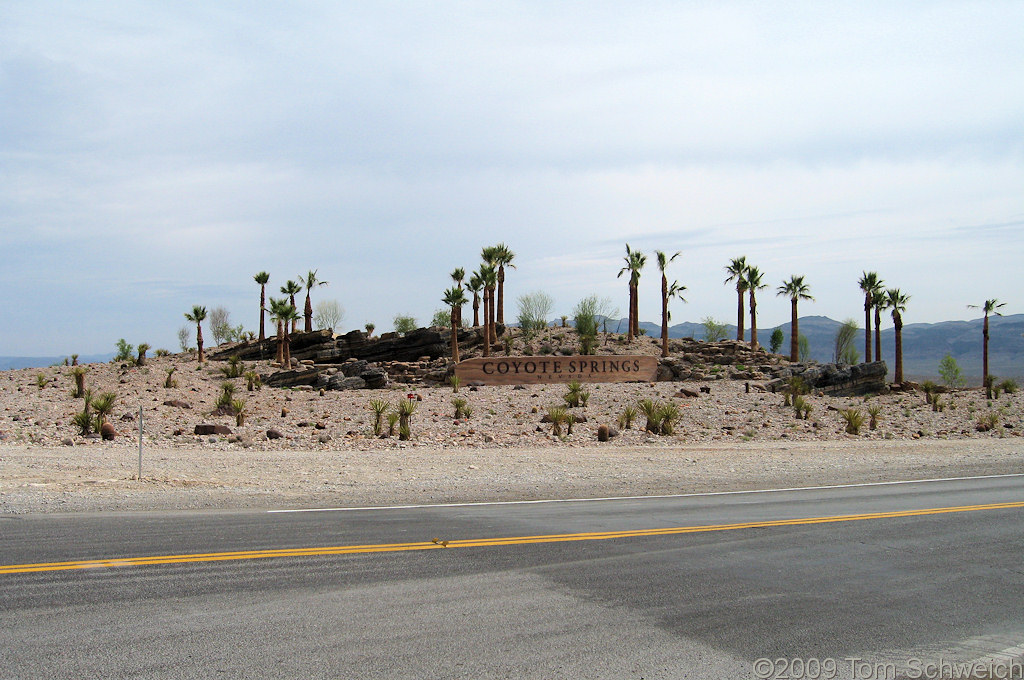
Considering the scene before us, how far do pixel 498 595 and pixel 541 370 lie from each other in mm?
39700

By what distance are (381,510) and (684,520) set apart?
4.79m

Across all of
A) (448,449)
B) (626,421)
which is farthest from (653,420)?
(448,449)

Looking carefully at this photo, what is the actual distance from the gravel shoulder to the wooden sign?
21361mm

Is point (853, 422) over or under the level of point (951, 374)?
under

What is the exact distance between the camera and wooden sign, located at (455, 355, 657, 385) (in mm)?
46562

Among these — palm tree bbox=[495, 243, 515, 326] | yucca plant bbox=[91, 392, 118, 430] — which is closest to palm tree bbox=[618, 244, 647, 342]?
palm tree bbox=[495, 243, 515, 326]

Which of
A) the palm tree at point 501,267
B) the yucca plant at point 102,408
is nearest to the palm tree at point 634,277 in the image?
the palm tree at point 501,267

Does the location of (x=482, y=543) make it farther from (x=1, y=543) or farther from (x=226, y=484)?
(x=226, y=484)

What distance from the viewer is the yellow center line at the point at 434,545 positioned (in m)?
8.51

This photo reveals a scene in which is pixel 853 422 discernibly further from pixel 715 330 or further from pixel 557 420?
pixel 715 330

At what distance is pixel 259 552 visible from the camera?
924cm

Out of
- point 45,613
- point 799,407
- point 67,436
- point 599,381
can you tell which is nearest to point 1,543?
point 45,613

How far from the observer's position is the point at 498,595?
7504mm

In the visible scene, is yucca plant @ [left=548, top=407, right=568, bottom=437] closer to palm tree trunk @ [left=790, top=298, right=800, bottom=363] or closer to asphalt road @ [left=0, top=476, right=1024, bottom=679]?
asphalt road @ [left=0, top=476, right=1024, bottom=679]
